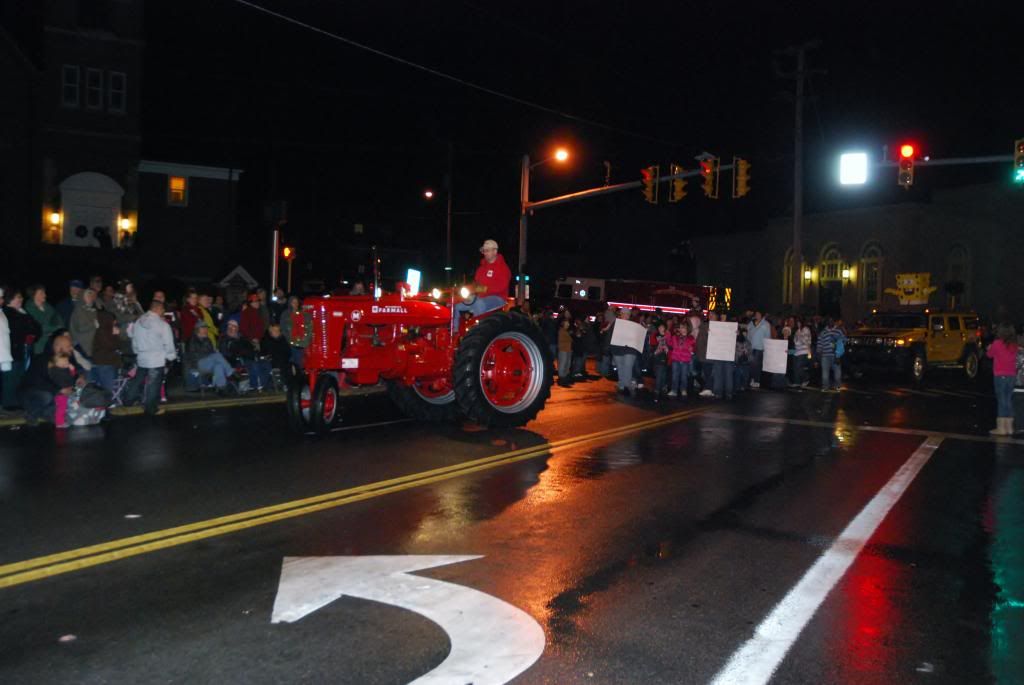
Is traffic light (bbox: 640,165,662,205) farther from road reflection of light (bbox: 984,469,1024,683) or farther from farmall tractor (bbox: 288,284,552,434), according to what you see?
road reflection of light (bbox: 984,469,1024,683)

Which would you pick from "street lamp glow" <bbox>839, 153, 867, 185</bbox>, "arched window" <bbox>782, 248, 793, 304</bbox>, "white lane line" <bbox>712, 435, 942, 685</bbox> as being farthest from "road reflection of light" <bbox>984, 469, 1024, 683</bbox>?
"arched window" <bbox>782, 248, 793, 304</bbox>

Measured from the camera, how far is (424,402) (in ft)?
40.7

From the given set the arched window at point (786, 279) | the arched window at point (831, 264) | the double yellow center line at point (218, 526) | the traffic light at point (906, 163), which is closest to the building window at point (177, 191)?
the traffic light at point (906, 163)

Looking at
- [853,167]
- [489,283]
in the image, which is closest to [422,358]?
[489,283]

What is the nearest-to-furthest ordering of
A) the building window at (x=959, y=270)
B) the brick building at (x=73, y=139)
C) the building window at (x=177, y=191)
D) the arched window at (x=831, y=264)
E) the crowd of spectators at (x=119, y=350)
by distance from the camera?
1. the crowd of spectators at (x=119, y=350)
2. the brick building at (x=73, y=139)
3. the building window at (x=177, y=191)
4. the building window at (x=959, y=270)
5. the arched window at (x=831, y=264)

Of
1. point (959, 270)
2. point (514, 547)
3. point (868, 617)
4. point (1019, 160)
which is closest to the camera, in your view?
point (868, 617)

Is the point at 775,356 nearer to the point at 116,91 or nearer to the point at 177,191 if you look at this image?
the point at 116,91

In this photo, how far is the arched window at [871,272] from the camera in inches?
1799

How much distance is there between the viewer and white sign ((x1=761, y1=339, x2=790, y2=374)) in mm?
20250

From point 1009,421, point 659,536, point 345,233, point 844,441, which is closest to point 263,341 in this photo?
point 844,441

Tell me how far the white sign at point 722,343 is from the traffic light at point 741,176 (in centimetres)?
687

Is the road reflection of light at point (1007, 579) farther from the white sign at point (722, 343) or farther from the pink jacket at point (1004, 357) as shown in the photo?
the white sign at point (722, 343)

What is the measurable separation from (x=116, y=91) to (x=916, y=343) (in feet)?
88.9

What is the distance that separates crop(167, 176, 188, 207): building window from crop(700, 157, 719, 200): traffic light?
2267 centimetres
